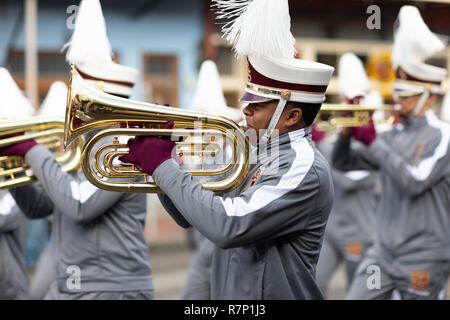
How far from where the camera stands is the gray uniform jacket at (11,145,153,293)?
3887 millimetres

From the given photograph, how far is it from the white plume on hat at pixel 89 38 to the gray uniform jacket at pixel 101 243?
0.70 m

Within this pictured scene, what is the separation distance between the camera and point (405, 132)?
5.25m

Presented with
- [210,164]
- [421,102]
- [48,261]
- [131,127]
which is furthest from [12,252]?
[421,102]

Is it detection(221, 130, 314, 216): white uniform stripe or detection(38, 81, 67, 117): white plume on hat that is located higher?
detection(221, 130, 314, 216): white uniform stripe

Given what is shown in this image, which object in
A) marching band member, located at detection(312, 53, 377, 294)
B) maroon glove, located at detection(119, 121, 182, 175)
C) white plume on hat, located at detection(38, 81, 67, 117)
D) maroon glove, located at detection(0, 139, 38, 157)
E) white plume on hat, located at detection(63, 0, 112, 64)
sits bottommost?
marching band member, located at detection(312, 53, 377, 294)

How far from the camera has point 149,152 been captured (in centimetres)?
275

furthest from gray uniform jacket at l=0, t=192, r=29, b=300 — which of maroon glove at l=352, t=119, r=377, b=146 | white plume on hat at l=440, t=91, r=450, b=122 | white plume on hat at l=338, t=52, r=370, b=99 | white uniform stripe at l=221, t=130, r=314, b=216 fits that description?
white plume on hat at l=440, t=91, r=450, b=122

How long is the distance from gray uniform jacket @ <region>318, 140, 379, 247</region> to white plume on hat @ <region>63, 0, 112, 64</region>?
3.24m

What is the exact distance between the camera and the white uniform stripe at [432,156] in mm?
4832

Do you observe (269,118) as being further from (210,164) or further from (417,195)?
(417,195)

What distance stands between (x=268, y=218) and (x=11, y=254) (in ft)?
9.27

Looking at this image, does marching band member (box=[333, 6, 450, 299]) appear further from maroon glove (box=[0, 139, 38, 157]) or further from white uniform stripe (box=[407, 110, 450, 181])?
maroon glove (box=[0, 139, 38, 157])

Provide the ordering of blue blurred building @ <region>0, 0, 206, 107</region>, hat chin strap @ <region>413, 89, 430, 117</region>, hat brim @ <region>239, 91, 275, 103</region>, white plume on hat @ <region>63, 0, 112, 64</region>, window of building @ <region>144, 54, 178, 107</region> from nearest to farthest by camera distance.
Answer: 1. hat brim @ <region>239, 91, 275, 103</region>
2. white plume on hat @ <region>63, 0, 112, 64</region>
3. hat chin strap @ <region>413, 89, 430, 117</region>
4. blue blurred building @ <region>0, 0, 206, 107</region>
5. window of building @ <region>144, 54, 178, 107</region>

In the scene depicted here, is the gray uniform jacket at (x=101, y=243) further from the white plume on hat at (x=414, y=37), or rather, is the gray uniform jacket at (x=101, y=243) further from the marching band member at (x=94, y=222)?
the white plume on hat at (x=414, y=37)
